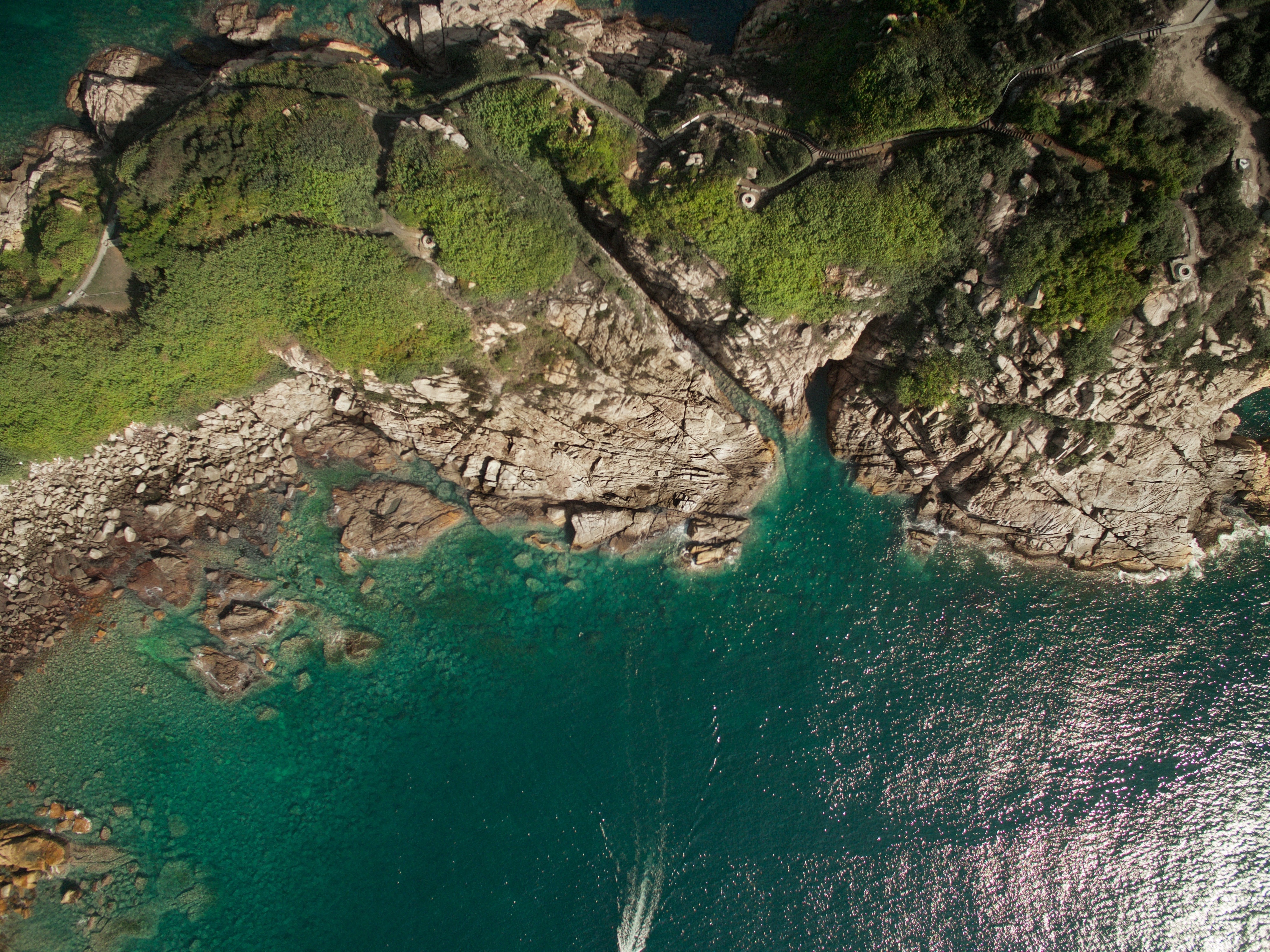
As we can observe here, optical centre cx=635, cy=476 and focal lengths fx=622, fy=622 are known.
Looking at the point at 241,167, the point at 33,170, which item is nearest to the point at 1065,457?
the point at 241,167

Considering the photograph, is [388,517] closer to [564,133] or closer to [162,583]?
[162,583]

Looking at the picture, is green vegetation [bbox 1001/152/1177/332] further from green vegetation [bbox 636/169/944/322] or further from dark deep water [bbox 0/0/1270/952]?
dark deep water [bbox 0/0/1270/952]

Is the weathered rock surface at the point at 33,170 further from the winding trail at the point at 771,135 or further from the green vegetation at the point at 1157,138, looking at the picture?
the green vegetation at the point at 1157,138

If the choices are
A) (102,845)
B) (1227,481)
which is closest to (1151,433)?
(1227,481)

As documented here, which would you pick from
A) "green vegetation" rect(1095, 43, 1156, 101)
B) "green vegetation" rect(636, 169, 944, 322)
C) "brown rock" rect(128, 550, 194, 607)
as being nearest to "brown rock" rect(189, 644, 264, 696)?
"brown rock" rect(128, 550, 194, 607)

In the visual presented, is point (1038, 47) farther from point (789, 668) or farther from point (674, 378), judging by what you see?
point (789, 668)
